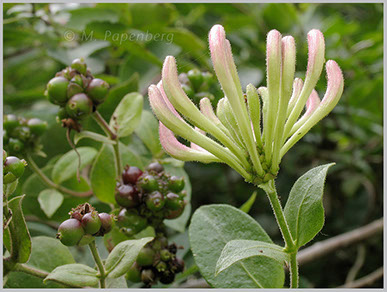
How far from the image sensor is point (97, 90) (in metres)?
0.72

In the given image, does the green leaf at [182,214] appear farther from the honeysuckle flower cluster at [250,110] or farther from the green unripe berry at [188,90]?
the honeysuckle flower cluster at [250,110]

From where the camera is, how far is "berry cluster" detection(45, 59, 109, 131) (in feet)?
2.31

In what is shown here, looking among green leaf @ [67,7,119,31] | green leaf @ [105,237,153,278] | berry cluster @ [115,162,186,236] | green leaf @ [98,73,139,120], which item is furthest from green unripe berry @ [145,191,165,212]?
green leaf @ [67,7,119,31]

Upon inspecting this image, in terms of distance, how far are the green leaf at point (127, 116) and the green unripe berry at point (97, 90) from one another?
84mm

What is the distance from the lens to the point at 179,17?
142 cm

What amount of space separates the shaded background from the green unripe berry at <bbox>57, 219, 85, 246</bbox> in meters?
0.62

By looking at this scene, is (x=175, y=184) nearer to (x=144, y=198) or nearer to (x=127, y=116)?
(x=144, y=198)

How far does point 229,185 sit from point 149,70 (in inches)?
19.3

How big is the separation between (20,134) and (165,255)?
1.11ft

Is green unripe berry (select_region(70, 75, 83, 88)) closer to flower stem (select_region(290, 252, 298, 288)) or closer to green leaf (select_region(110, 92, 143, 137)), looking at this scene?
green leaf (select_region(110, 92, 143, 137))

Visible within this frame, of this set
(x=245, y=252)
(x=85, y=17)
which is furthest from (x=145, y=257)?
(x=85, y=17)

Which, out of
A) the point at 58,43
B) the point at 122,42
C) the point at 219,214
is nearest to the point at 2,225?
the point at 219,214

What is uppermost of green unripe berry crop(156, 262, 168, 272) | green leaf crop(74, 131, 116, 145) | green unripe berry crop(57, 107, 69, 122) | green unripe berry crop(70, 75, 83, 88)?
green unripe berry crop(70, 75, 83, 88)

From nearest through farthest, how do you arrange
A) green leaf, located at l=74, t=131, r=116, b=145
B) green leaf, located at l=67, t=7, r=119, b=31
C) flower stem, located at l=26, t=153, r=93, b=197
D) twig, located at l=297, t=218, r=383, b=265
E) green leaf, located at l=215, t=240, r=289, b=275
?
green leaf, located at l=215, t=240, r=289, b=275 < green leaf, located at l=74, t=131, r=116, b=145 < flower stem, located at l=26, t=153, r=93, b=197 < twig, located at l=297, t=218, r=383, b=265 < green leaf, located at l=67, t=7, r=119, b=31
